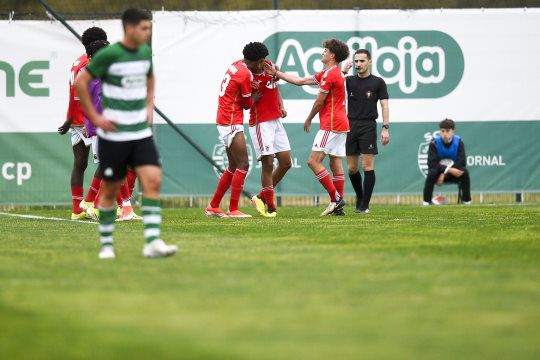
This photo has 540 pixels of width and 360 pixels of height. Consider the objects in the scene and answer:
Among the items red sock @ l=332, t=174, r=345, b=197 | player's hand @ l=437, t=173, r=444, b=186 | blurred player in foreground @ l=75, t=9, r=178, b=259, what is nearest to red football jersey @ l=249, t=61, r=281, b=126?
red sock @ l=332, t=174, r=345, b=197

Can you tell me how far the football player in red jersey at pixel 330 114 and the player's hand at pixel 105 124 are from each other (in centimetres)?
650

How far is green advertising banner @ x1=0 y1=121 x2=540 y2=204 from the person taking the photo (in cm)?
1794

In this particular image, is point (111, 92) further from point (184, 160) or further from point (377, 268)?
point (184, 160)

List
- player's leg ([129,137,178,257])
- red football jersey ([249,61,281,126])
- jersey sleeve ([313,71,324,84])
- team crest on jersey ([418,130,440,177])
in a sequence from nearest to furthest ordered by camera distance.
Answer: player's leg ([129,137,178,257])
red football jersey ([249,61,281,126])
jersey sleeve ([313,71,324,84])
team crest on jersey ([418,130,440,177])

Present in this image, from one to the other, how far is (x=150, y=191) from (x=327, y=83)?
6.73m

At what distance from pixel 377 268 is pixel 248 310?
2.03 m

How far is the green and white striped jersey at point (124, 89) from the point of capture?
28.0ft

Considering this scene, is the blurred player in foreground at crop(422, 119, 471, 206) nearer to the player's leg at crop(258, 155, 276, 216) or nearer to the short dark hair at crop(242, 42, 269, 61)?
the player's leg at crop(258, 155, 276, 216)

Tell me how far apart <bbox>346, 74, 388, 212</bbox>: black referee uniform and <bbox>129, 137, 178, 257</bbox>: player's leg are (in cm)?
750

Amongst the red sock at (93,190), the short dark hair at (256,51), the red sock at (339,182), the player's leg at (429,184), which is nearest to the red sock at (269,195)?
the red sock at (339,182)

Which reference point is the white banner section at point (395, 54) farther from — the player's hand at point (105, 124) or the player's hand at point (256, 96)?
the player's hand at point (105, 124)

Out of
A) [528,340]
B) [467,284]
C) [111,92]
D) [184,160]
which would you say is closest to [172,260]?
[111,92]

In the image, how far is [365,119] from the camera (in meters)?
15.8

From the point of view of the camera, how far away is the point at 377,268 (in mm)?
7539
